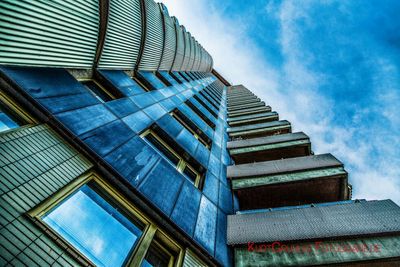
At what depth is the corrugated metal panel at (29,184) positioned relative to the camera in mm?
2598

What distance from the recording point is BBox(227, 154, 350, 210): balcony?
27.3ft

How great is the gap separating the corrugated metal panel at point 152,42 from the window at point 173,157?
5.19 meters

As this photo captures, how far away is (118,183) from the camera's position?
457 centimetres

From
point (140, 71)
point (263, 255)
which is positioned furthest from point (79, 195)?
point (140, 71)

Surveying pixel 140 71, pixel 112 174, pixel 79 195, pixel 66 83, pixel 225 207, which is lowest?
pixel 79 195

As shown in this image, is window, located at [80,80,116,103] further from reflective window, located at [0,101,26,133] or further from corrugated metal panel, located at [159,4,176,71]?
corrugated metal panel, located at [159,4,176,71]

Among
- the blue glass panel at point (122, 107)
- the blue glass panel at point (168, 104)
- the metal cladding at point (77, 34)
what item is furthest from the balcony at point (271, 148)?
the metal cladding at point (77, 34)

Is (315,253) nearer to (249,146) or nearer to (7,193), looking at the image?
(7,193)

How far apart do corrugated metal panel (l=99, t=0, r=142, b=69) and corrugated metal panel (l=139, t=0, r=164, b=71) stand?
94 cm

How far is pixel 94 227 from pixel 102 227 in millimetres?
153

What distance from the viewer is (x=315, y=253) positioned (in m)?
5.15

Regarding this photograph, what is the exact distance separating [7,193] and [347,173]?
9.19 meters

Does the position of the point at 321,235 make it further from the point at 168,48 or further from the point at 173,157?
the point at 168,48

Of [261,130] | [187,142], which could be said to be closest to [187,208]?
[187,142]
